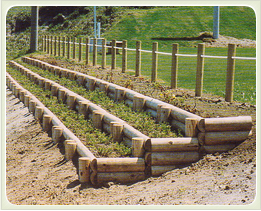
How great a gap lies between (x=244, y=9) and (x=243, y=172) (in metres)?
27.1

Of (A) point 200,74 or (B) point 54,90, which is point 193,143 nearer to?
(A) point 200,74

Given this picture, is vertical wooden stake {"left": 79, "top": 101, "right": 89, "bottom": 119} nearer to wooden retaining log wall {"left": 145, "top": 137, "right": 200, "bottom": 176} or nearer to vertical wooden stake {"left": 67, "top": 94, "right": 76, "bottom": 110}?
vertical wooden stake {"left": 67, "top": 94, "right": 76, "bottom": 110}

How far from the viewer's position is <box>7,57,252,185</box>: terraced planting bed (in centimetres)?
699

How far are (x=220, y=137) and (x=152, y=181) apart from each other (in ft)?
4.34

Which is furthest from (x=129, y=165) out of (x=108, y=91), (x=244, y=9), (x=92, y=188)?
(x=244, y=9)

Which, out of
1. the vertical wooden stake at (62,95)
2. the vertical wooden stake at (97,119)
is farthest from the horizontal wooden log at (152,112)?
the vertical wooden stake at (62,95)

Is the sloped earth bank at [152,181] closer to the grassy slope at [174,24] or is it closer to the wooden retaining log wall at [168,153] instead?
the wooden retaining log wall at [168,153]

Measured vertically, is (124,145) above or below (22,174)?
above

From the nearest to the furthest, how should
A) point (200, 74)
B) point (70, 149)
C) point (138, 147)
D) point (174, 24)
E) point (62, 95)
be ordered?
point (138, 147) < point (70, 149) < point (200, 74) < point (62, 95) < point (174, 24)

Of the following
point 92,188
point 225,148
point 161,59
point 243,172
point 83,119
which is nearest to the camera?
point 243,172

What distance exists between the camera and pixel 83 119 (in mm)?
10125

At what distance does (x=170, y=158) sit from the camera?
710 cm

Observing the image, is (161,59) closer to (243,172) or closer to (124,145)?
(124,145)

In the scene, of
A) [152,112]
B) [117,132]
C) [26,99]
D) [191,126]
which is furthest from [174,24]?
[191,126]
